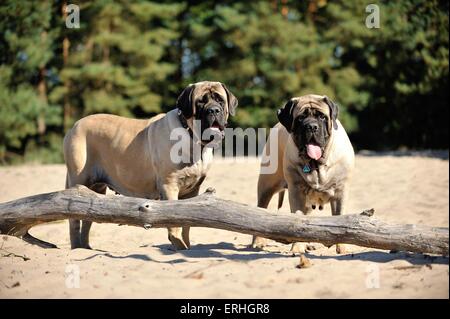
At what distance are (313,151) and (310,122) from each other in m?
0.28

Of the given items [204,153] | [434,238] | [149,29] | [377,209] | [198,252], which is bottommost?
[377,209]

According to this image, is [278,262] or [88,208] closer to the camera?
[278,262]

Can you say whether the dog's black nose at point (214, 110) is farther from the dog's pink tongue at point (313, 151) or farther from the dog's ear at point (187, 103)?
the dog's pink tongue at point (313, 151)

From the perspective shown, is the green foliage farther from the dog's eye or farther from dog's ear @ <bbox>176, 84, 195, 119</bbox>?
the dog's eye

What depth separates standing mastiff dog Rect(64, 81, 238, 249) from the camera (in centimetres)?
573

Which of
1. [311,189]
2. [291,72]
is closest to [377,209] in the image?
[311,189]

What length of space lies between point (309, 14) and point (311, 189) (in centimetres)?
1892

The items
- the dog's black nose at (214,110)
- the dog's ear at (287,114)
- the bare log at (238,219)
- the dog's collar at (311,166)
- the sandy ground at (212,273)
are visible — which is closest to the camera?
the sandy ground at (212,273)

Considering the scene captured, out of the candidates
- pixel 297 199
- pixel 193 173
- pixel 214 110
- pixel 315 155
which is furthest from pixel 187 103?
pixel 297 199

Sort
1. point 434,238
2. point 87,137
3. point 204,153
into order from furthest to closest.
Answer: point 87,137, point 204,153, point 434,238

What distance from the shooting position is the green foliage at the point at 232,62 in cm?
1923

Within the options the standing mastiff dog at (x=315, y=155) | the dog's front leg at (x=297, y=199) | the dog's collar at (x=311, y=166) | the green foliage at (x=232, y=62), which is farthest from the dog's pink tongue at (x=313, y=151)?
the green foliage at (x=232, y=62)

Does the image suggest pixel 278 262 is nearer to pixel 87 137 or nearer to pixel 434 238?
pixel 434 238

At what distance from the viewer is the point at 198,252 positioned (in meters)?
5.37
